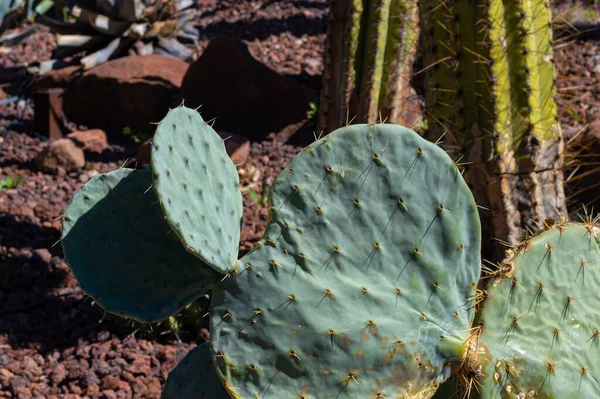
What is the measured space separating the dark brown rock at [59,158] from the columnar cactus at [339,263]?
3.21m

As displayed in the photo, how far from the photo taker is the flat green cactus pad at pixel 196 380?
2096 millimetres

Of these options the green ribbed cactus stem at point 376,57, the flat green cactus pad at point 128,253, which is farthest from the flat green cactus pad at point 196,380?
the green ribbed cactus stem at point 376,57

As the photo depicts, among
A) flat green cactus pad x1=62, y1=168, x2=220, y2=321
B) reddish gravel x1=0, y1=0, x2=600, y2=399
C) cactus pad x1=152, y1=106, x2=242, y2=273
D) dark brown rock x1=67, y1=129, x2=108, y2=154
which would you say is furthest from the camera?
dark brown rock x1=67, y1=129, x2=108, y2=154

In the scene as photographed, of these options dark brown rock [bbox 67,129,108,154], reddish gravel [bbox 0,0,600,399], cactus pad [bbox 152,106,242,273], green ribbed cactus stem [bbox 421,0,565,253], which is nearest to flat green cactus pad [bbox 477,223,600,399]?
cactus pad [bbox 152,106,242,273]

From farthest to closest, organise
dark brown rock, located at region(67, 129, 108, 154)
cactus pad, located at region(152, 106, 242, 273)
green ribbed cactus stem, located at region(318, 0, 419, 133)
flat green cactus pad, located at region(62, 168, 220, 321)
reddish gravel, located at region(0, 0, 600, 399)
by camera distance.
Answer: dark brown rock, located at region(67, 129, 108, 154) → green ribbed cactus stem, located at region(318, 0, 419, 133) → reddish gravel, located at region(0, 0, 600, 399) → flat green cactus pad, located at region(62, 168, 220, 321) → cactus pad, located at region(152, 106, 242, 273)

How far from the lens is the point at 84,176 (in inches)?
193

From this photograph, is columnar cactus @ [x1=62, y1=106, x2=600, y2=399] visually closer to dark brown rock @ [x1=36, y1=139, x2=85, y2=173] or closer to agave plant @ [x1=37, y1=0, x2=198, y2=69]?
dark brown rock @ [x1=36, y1=139, x2=85, y2=173]

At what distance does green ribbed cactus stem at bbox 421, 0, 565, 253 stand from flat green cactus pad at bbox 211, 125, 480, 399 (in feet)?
3.26

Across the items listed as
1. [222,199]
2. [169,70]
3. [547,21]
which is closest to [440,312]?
[222,199]

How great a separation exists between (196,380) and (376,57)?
2327 mm

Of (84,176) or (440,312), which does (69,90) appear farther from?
(440,312)

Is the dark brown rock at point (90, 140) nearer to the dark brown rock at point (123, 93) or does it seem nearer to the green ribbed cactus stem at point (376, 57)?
the dark brown rock at point (123, 93)

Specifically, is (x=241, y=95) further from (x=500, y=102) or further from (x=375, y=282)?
(x=375, y=282)

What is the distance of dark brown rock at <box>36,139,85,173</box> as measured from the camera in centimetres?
492
